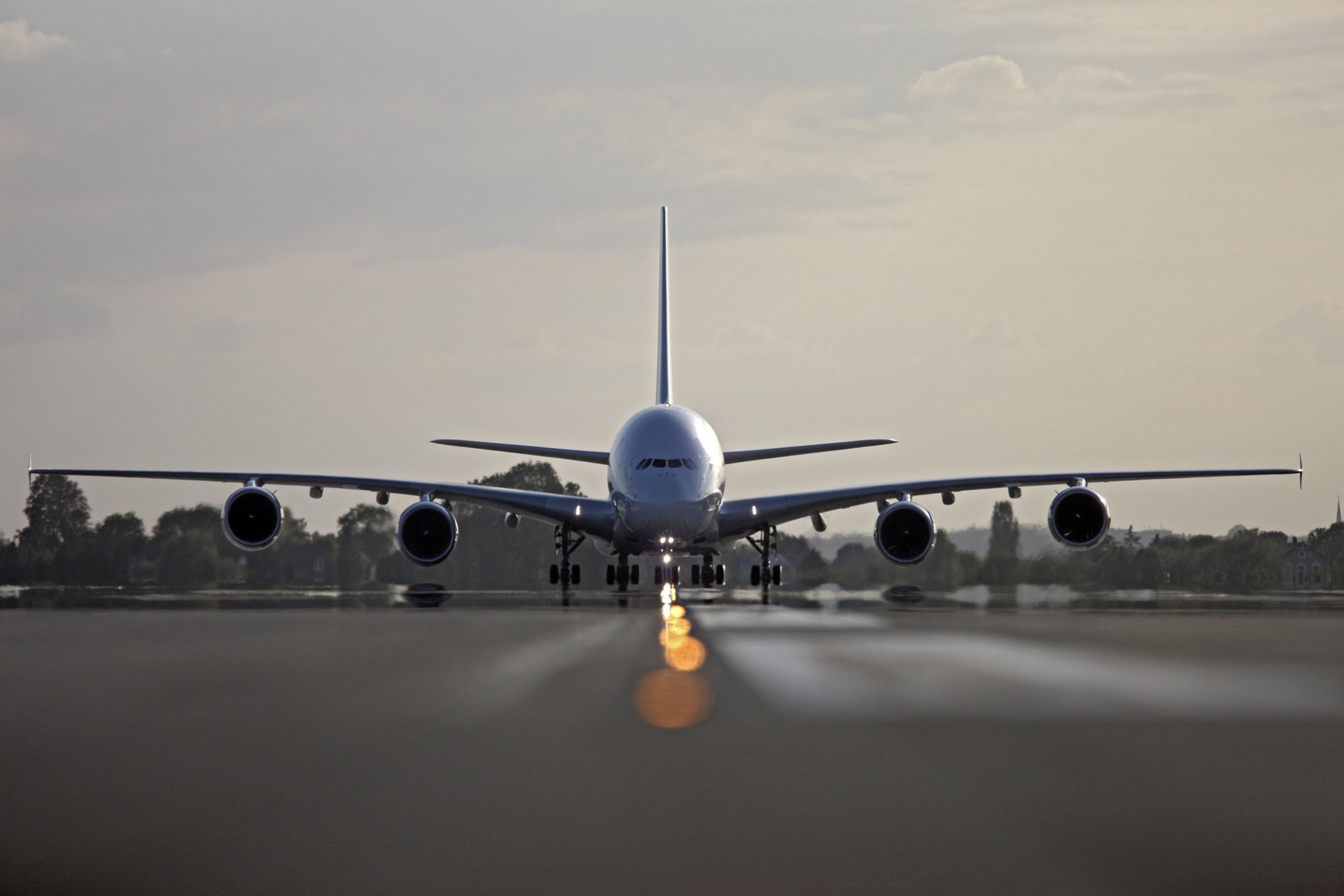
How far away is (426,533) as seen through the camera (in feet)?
108

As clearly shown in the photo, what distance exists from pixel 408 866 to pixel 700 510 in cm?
2557

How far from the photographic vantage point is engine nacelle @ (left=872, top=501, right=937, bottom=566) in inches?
1298

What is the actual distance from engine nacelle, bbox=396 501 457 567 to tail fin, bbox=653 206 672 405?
1008 cm

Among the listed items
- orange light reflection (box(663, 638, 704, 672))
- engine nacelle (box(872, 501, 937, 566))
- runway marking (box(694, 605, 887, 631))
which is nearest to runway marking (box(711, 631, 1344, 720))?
orange light reflection (box(663, 638, 704, 672))

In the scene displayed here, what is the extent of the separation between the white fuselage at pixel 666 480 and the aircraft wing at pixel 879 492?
134cm

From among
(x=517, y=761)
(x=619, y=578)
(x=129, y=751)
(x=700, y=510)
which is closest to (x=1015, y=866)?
(x=517, y=761)

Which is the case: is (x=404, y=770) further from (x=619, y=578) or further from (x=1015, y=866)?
(x=619, y=578)

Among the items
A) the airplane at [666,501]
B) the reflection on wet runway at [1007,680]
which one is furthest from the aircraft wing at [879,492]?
the reflection on wet runway at [1007,680]

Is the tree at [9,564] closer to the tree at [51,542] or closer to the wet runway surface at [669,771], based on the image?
the tree at [51,542]

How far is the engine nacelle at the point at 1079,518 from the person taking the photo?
33656 mm

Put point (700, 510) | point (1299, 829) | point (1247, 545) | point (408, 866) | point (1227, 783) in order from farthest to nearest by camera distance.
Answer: point (1247, 545), point (700, 510), point (1227, 783), point (1299, 829), point (408, 866)

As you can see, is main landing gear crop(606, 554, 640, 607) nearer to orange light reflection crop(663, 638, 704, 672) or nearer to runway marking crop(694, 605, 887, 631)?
runway marking crop(694, 605, 887, 631)

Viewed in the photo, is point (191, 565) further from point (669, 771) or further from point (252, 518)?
point (669, 771)

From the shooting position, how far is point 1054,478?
34281 mm
